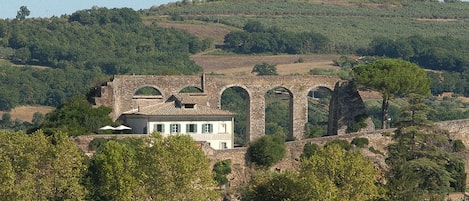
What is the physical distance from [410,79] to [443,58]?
69.3m

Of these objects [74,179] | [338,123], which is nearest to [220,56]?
[338,123]

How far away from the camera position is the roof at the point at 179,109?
315 ft

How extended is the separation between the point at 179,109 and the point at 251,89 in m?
9.84

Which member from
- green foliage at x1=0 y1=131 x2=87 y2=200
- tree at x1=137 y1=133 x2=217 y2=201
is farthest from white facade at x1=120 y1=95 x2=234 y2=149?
tree at x1=137 y1=133 x2=217 y2=201

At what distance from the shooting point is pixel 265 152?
95000mm

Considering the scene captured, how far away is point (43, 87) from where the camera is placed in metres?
161

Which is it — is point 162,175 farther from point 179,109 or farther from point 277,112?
point 277,112

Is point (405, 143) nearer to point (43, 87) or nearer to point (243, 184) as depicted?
point (243, 184)

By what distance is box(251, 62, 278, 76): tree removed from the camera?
16585cm

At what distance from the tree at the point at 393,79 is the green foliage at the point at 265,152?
11.0m

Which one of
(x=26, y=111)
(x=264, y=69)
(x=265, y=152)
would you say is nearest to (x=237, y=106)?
(x=264, y=69)

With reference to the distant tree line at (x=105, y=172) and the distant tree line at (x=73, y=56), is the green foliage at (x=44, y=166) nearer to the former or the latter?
the distant tree line at (x=105, y=172)

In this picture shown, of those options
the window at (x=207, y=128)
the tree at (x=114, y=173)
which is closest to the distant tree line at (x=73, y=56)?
the window at (x=207, y=128)

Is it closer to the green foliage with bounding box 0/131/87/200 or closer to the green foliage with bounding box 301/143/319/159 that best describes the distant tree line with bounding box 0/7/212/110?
the green foliage with bounding box 301/143/319/159
